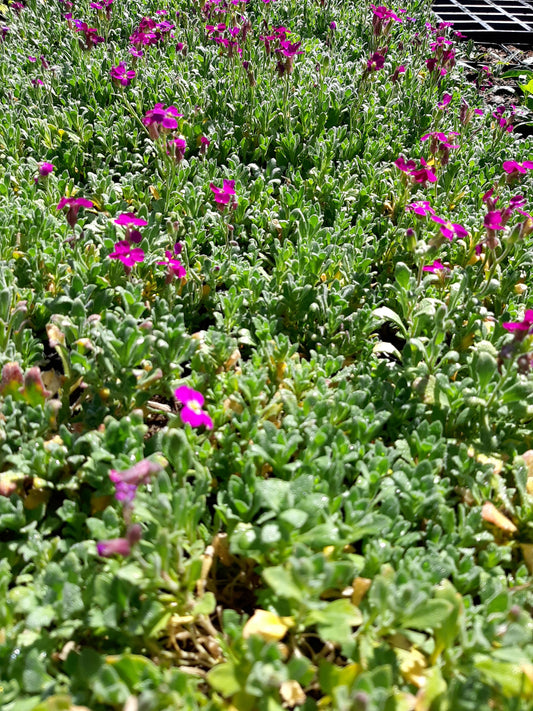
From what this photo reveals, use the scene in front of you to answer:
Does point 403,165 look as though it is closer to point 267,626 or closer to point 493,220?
point 493,220

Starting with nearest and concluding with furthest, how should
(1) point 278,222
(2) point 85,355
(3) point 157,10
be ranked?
(2) point 85,355
(1) point 278,222
(3) point 157,10

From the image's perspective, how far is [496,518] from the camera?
1893mm

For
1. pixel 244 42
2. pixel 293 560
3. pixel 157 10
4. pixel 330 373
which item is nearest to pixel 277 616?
pixel 293 560

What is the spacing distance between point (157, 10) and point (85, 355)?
4868 mm

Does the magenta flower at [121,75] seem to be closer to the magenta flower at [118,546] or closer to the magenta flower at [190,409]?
the magenta flower at [190,409]

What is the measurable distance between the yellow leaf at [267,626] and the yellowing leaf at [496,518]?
2.33 ft

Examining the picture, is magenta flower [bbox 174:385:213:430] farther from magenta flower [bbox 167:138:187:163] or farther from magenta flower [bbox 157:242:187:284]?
magenta flower [bbox 167:138:187:163]

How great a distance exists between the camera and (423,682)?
154 cm

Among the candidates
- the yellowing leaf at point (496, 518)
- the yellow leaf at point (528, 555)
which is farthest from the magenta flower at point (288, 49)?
the yellow leaf at point (528, 555)

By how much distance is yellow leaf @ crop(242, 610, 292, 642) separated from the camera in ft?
5.07

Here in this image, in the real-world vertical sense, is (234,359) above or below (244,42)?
below

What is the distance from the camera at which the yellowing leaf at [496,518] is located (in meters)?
1.88

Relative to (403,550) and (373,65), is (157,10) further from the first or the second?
(403,550)

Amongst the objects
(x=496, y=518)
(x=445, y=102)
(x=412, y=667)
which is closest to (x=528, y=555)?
(x=496, y=518)
